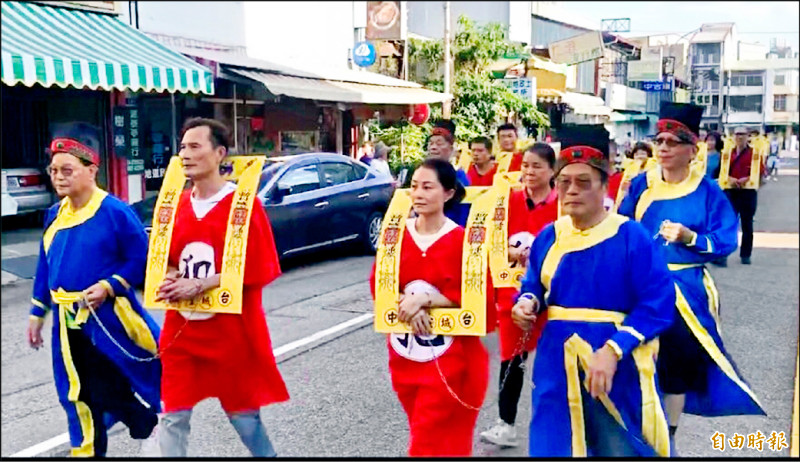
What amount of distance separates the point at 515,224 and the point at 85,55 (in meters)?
1.97

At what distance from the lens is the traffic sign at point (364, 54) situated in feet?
11.7

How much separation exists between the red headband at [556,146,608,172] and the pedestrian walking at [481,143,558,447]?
1059mm

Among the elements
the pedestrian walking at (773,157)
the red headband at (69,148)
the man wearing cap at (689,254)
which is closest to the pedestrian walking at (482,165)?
the man wearing cap at (689,254)

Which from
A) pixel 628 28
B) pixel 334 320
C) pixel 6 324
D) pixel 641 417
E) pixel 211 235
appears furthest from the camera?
pixel 334 320

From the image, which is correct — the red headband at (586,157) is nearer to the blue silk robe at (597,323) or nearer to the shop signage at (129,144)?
the blue silk robe at (597,323)

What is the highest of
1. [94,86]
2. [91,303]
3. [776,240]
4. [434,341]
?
[94,86]

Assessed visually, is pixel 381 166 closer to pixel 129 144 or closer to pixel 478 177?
pixel 478 177

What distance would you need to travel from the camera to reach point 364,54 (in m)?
3.72

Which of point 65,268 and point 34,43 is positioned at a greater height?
point 34,43

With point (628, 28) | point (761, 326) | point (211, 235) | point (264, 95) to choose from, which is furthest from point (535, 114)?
point (761, 326)

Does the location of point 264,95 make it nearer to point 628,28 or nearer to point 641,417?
point 628,28

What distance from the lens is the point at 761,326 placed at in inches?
246

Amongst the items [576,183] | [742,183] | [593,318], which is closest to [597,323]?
[593,318]

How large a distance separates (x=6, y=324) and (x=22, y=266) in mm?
1762
